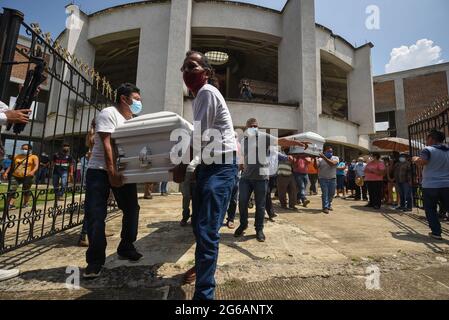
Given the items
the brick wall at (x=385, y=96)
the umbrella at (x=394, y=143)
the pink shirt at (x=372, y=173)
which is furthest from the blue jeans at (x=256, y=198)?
the brick wall at (x=385, y=96)

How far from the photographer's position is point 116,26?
1266 cm

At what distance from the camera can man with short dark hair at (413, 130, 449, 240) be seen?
382 centimetres

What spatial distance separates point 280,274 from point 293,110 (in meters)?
10.5

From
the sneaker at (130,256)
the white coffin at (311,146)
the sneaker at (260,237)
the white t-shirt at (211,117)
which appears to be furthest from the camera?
the white coffin at (311,146)

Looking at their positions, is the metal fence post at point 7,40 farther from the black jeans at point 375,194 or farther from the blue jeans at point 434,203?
the black jeans at point 375,194

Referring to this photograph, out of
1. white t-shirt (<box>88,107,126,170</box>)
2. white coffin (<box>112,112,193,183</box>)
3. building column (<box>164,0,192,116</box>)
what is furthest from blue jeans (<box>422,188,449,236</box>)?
building column (<box>164,0,192,116</box>)

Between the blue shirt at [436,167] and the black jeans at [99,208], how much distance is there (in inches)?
175

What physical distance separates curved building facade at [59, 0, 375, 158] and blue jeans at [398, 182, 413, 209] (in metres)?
5.22

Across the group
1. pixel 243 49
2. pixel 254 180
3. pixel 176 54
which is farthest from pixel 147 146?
pixel 243 49

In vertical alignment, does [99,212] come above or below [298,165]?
below

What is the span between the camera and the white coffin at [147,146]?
202 cm

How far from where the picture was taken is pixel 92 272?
7.12 feet

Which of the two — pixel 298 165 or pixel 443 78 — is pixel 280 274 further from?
pixel 443 78
